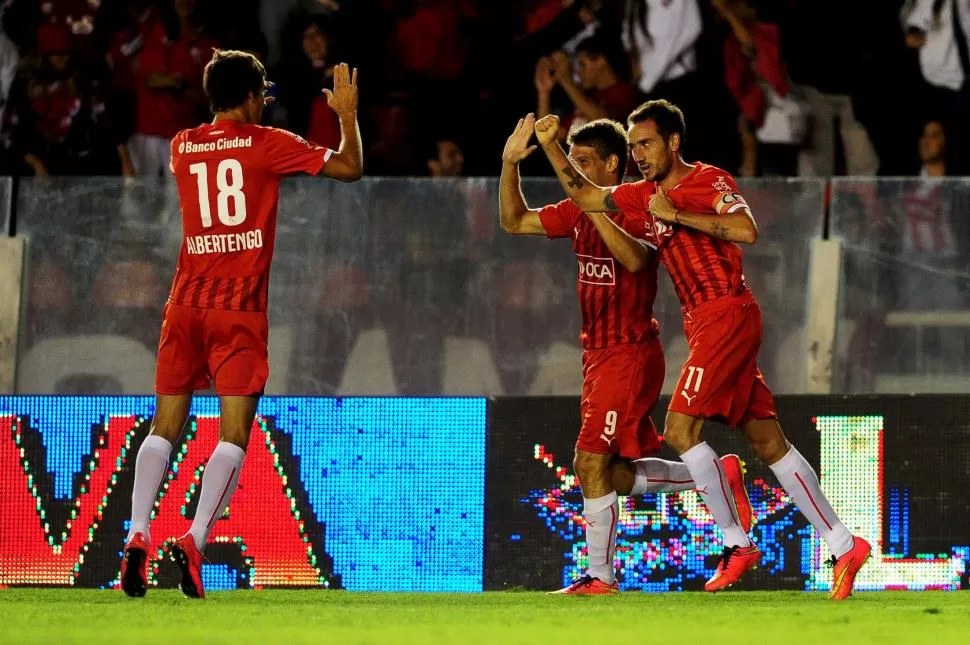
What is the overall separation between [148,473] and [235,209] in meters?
1.03

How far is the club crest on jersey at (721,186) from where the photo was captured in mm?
6270

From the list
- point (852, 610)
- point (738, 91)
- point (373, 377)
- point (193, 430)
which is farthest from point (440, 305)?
point (852, 610)

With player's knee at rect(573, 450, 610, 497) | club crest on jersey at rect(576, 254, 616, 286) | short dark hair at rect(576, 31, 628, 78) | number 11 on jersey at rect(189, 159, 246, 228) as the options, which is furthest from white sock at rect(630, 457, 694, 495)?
short dark hair at rect(576, 31, 628, 78)

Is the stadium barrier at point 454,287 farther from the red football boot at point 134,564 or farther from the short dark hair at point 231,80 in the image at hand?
the red football boot at point 134,564

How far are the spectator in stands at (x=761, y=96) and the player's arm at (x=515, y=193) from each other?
10.8 ft

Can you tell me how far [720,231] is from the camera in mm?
6148

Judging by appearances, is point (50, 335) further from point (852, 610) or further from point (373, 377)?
point (852, 610)

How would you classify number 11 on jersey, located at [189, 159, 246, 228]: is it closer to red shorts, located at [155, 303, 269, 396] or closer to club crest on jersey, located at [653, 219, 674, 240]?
red shorts, located at [155, 303, 269, 396]

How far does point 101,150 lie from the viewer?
10656 mm

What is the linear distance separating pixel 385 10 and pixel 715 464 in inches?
216

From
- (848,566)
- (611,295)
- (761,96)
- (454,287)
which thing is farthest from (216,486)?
(761,96)

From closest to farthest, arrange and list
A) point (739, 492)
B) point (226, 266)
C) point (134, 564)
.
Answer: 1. point (134, 564)
2. point (226, 266)
3. point (739, 492)

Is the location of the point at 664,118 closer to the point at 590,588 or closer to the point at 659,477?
the point at 659,477

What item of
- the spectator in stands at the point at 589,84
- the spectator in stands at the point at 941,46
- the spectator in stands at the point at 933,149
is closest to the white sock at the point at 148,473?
the spectator in stands at the point at 589,84
